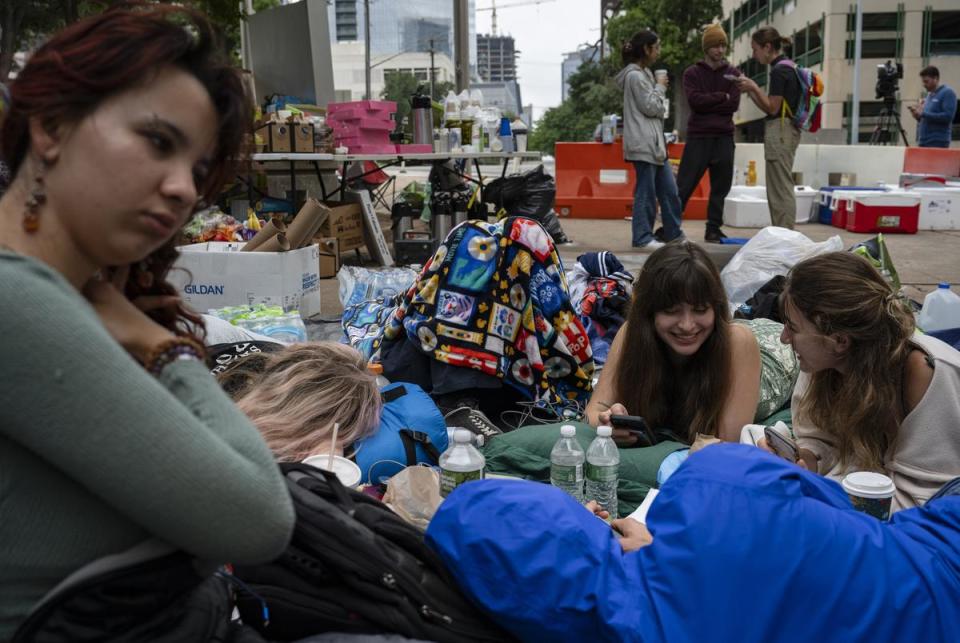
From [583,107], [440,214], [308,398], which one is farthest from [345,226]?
[583,107]

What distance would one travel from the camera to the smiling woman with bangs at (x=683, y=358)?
337cm

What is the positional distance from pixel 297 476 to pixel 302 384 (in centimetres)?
133

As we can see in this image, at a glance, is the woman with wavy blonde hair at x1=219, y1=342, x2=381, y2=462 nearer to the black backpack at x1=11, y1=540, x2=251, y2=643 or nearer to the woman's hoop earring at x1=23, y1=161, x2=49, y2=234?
the black backpack at x1=11, y1=540, x2=251, y2=643

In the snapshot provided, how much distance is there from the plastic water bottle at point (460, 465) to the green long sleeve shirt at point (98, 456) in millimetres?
1436

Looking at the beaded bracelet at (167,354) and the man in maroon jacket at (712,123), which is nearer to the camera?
the beaded bracelet at (167,354)

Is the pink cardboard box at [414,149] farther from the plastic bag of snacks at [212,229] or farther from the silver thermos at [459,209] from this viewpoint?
the plastic bag of snacks at [212,229]

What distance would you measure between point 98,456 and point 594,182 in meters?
11.7

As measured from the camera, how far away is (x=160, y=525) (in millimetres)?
1134

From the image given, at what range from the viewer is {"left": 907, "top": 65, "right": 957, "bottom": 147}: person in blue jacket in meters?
12.7

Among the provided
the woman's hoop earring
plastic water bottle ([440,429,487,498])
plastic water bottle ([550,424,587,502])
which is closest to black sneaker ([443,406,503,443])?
plastic water bottle ([550,424,587,502])

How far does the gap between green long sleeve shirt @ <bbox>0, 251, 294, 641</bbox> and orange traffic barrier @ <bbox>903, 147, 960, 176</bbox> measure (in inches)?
525

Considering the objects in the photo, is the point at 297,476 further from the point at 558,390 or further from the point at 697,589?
the point at 558,390

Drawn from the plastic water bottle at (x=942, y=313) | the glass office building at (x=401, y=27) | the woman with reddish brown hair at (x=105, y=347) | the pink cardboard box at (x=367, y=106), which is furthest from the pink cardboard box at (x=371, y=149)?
the glass office building at (x=401, y=27)

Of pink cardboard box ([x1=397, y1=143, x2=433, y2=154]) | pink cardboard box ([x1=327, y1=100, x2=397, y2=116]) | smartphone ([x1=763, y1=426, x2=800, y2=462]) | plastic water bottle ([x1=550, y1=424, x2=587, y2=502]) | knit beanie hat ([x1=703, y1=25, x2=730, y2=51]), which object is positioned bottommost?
plastic water bottle ([x1=550, y1=424, x2=587, y2=502])
